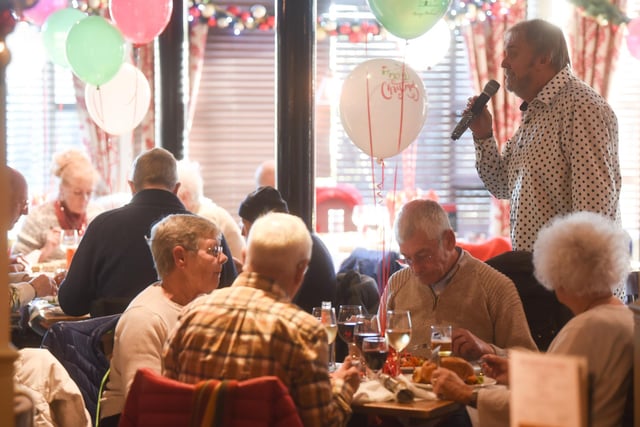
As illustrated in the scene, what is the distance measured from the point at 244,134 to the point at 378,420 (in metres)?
5.70

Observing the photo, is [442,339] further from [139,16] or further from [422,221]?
[139,16]

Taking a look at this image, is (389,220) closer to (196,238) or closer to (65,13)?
(65,13)

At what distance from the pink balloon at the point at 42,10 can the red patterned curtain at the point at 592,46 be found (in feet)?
14.0

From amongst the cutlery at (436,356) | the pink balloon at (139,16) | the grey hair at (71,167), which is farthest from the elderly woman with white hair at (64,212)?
the cutlery at (436,356)

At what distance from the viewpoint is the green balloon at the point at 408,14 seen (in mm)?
4699

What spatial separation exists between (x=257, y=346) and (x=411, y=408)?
554 millimetres

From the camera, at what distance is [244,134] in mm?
8719

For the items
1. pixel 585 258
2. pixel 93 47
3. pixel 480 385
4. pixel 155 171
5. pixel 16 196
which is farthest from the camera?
pixel 93 47

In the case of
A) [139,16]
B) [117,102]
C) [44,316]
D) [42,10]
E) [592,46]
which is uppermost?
[42,10]

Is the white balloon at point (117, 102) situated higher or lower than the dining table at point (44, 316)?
higher

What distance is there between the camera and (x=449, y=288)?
11.7 ft

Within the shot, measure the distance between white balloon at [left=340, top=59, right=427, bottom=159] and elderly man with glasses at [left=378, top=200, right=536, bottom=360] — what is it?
4.32 feet

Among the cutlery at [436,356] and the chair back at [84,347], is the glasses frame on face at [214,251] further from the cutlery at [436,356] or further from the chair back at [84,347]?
the cutlery at [436,356]

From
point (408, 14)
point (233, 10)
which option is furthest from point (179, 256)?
point (233, 10)
